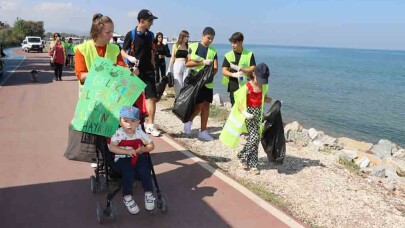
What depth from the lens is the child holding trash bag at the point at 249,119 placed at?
5.75 meters

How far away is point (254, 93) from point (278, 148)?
0.93m

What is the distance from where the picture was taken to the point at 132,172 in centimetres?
419

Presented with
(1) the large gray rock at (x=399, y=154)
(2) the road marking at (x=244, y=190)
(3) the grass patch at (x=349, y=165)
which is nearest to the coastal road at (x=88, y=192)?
(2) the road marking at (x=244, y=190)

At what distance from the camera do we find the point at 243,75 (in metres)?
6.90

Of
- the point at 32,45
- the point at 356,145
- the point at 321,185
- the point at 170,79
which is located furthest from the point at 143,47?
the point at 32,45

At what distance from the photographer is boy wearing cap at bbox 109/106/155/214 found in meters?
4.05

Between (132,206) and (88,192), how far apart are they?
928 millimetres

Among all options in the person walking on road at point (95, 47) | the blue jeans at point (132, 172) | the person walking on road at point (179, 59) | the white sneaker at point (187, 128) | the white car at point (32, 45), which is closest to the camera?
the blue jeans at point (132, 172)

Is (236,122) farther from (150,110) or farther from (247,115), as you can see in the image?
(150,110)

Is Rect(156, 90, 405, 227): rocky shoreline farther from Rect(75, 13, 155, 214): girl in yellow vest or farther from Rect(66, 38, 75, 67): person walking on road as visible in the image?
Rect(66, 38, 75, 67): person walking on road

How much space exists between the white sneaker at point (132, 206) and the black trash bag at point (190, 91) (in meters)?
3.17

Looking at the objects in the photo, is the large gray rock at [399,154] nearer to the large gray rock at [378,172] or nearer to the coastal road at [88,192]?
the large gray rock at [378,172]

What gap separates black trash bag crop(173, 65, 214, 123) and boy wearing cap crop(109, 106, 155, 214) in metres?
3.03

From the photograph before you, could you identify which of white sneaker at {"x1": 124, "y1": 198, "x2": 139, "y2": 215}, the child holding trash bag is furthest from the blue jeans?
the child holding trash bag
